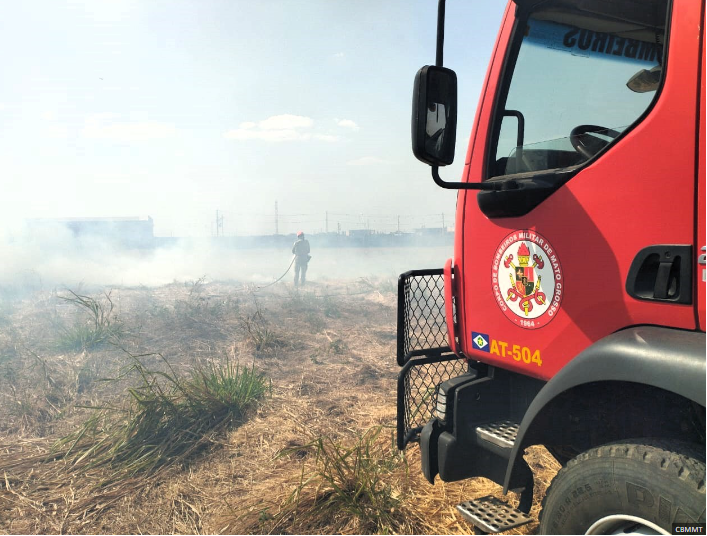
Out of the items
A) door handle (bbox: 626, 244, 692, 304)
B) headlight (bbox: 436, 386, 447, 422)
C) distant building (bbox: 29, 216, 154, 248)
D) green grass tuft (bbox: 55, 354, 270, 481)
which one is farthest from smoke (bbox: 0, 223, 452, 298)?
door handle (bbox: 626, 244, 692, 304)

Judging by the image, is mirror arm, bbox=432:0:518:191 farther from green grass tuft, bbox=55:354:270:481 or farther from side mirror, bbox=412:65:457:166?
green grass tuft, bbox=55:354:270:481

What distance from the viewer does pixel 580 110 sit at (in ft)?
6.32

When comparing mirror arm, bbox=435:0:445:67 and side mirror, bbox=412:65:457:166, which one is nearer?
side mirror, bbox=412:65:457:166

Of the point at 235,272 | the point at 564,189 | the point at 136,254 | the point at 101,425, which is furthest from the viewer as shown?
the point at 136,254

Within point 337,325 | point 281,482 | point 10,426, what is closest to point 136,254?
point 337,325

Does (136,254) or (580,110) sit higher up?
(580,110)

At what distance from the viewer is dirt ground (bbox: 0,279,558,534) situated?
9.80ft

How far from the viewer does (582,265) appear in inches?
70.0

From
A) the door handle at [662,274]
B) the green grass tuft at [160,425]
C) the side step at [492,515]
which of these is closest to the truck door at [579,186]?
the door handle at [662,274]

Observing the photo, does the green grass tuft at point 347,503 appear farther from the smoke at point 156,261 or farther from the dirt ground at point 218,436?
the smoke at point 156,261

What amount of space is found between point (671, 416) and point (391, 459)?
1.97m

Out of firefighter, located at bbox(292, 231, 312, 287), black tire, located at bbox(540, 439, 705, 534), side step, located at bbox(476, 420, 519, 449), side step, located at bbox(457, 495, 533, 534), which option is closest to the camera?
black tire, located at bbox(540, 439, 705, 534)

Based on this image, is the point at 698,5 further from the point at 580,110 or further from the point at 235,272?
the point at 235,272

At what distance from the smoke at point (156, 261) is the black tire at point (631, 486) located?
578 inches
